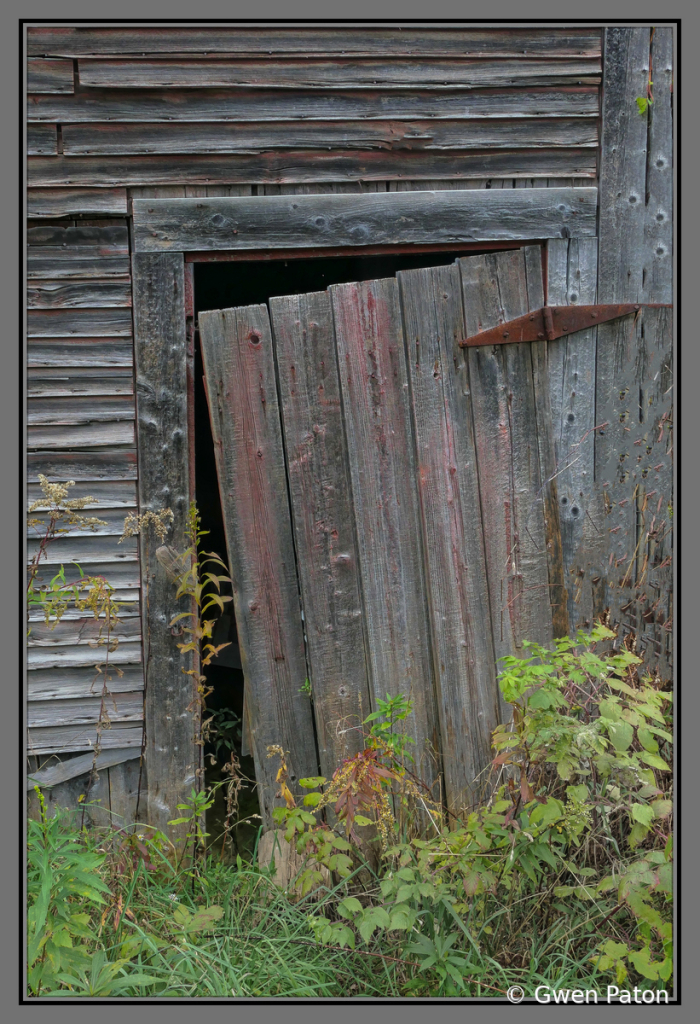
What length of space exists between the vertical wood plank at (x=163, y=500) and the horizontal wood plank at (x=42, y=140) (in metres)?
0.50

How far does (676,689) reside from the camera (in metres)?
2.59

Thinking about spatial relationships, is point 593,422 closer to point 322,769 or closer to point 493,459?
point 493,459

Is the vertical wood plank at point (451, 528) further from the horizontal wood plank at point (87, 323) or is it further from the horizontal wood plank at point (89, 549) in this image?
the horizontal wood plank at point (89, 549)

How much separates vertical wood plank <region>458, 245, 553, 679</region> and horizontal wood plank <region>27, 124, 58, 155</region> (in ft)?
5.22

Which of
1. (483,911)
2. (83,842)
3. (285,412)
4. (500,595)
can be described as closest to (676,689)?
(500,595)

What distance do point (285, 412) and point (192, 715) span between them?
4.16 feet

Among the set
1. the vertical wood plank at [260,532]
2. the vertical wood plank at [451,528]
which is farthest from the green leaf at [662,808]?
the vertical wood plank at [260,532]

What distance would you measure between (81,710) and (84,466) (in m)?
0.98

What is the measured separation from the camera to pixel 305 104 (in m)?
2.96

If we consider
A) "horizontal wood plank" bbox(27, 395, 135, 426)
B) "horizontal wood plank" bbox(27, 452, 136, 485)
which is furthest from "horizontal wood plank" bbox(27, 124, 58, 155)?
"horizontal wood plank" bbox(27, 452, 136, 485)

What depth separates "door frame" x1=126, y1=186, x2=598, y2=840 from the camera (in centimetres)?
295

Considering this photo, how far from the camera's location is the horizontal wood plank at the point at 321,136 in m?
2.93

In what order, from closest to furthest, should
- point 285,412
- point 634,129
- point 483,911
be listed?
point 483,911 < point 285,412 < point 634,129

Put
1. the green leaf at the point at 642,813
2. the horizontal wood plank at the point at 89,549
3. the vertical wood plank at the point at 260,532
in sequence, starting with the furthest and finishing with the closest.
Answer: the horizontal wood plank at the point at 89,549, the vertical wood plank at the point at 260,532, the green leaf at the point at 642,813
